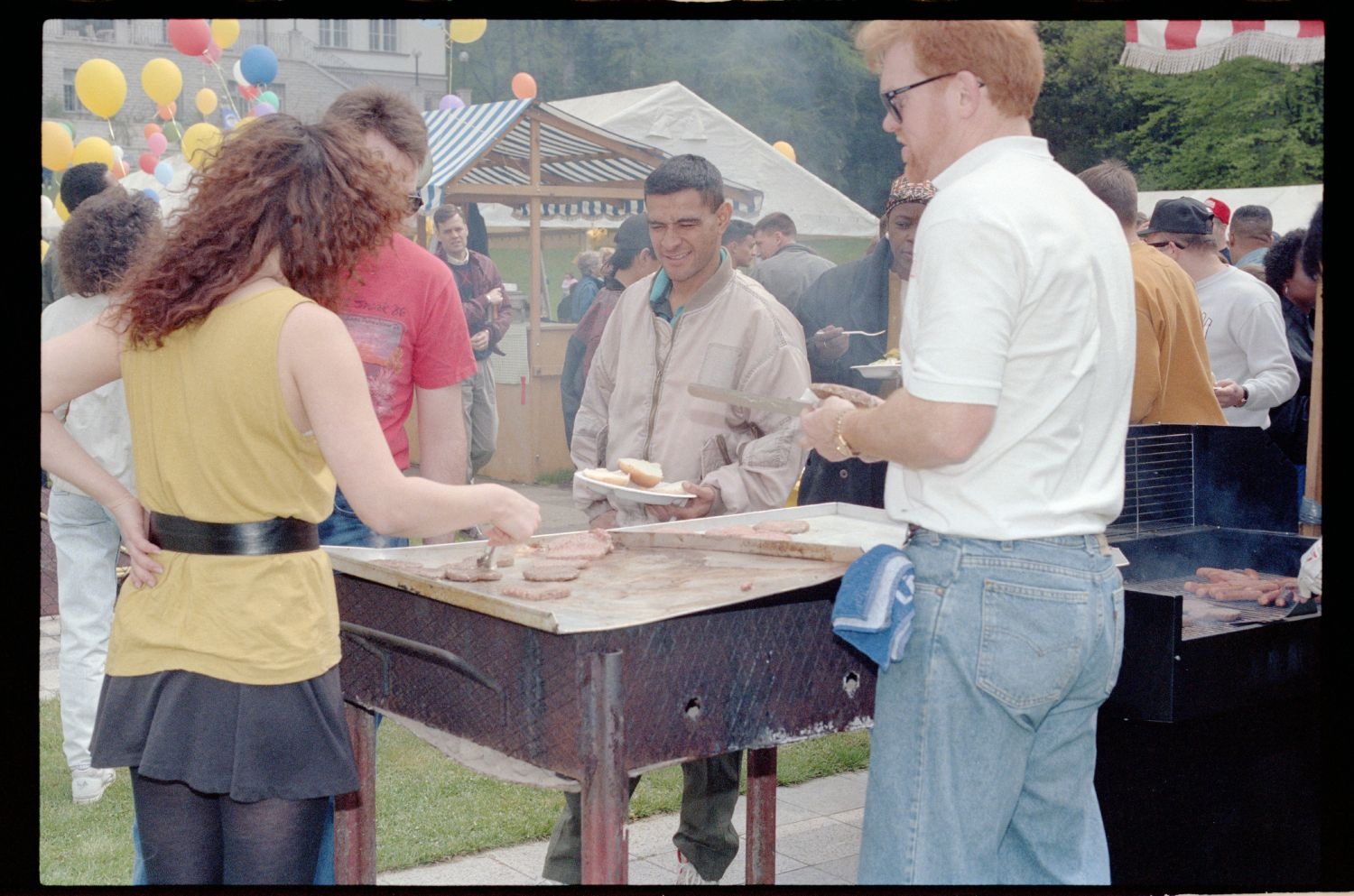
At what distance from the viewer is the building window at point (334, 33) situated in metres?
37.8

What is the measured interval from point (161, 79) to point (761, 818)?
8570 mm

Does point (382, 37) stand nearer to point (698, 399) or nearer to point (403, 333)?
point (698, 399)

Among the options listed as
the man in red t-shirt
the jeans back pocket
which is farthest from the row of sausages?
the man in red t-shirt

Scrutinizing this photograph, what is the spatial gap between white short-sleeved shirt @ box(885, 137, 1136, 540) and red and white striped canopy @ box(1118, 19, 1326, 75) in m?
3.72

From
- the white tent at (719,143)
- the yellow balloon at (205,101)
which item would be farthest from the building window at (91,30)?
the white tent at (719,143)

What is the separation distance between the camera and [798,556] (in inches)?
104

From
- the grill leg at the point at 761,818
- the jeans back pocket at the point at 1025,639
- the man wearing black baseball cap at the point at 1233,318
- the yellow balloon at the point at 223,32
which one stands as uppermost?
the yellow balloon at the point at 223,32

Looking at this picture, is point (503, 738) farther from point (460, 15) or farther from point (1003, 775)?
point (460, 15)

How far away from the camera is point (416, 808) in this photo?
411 cm

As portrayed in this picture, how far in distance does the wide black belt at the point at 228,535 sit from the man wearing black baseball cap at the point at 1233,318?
385 cm

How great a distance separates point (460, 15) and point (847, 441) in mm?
1258

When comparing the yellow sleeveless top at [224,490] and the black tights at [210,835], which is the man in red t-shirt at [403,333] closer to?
the yellow sleeveless top at [224,490]

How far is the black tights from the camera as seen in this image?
83.5 inches

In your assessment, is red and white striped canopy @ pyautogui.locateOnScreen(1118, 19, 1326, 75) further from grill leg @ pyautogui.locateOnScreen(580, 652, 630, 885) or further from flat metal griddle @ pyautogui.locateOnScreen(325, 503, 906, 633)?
grill leg @ pyautogui.locateOnScreen(580, 652, 630, 885)
